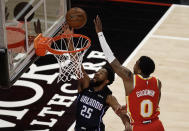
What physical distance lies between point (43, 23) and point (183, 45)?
468cm

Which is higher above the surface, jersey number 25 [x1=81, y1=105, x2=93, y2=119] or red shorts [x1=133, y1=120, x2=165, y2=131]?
jersey number 25 [x1=81, y1=105, x2=93, y2=119]

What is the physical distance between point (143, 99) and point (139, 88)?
14 cm

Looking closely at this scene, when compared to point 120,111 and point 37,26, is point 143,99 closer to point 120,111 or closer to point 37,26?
point 120,111

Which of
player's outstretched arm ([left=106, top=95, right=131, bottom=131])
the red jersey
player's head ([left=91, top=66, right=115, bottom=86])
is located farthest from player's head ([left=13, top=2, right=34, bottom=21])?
the red jersey

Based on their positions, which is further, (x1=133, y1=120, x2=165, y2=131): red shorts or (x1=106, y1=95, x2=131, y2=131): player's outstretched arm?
(x1=133, y1=120, x2=165, y2=131): red shorts

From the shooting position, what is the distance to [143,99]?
5.66 metres

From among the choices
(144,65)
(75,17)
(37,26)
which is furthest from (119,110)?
(37,26)

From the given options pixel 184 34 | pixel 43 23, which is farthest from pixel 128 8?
pixel 43 23

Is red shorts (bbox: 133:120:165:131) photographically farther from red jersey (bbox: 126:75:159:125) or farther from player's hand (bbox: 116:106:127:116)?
player's hand (bbox: 116:106:127:116)

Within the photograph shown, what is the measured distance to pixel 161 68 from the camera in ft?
30.5

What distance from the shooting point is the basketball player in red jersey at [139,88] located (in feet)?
18.3

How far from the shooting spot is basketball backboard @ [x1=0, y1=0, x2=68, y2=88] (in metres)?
5.18

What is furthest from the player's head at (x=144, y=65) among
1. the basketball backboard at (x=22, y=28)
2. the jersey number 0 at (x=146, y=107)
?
the basketball backboard at (x=22, y=28)

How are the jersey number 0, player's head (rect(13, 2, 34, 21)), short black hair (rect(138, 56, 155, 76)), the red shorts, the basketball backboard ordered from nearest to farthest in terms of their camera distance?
the basketball backboard, short black hair (rect(138, 56, 155, 76)), the jersey number 0, the red shorts, player's head (rect(13, 2, 34, 21))
